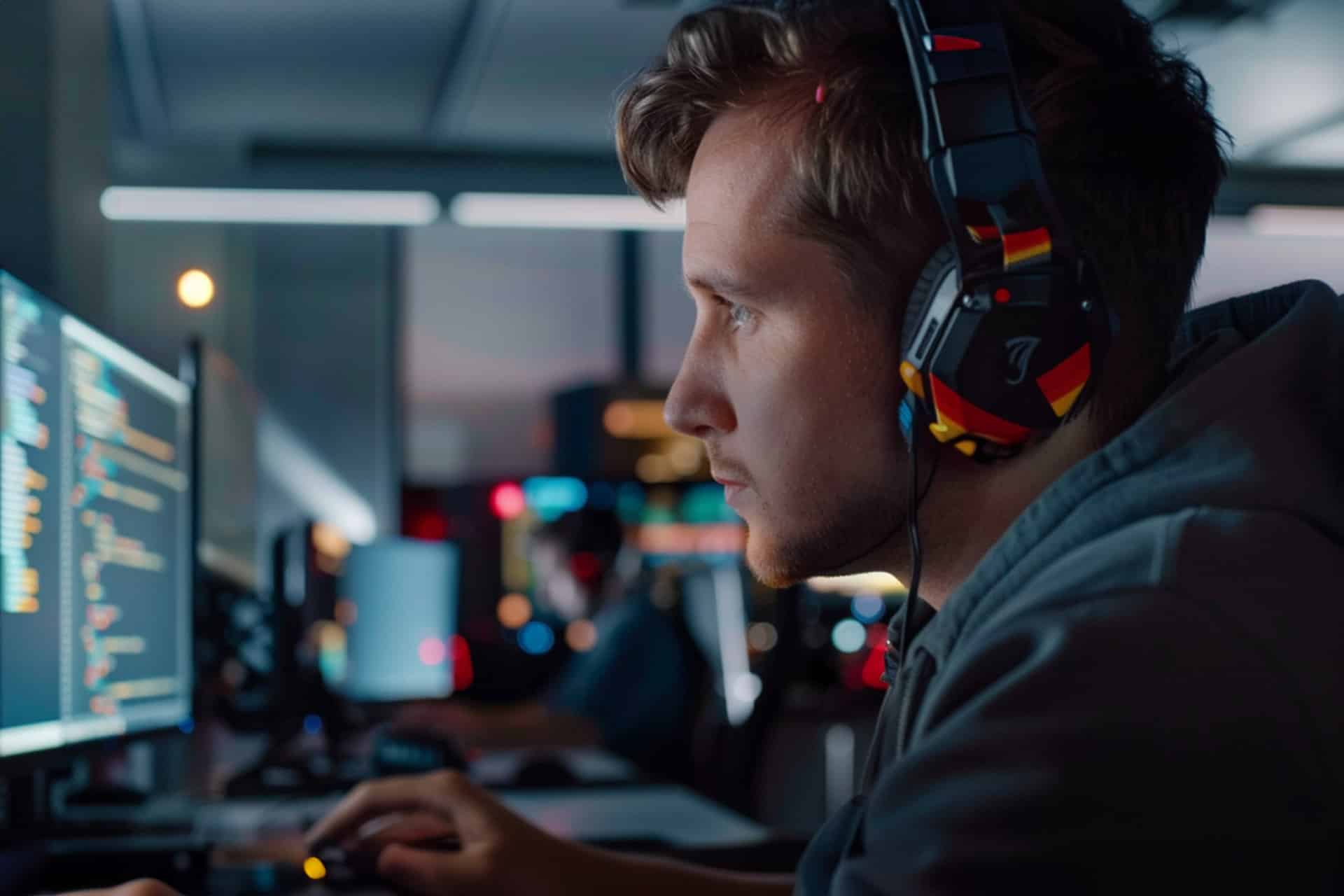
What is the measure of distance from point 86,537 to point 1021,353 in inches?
33.7

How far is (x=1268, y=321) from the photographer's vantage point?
31.1 inches

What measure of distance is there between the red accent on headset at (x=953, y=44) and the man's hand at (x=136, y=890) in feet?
2.07

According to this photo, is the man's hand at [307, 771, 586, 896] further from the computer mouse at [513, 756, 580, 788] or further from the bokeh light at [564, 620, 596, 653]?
the bokeh light at [564, 620, 596, 653]

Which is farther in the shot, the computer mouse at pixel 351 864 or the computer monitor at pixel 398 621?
the computer monitor at pixel 398 621

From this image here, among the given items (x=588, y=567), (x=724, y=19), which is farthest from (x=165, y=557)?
(x=588, y=567)

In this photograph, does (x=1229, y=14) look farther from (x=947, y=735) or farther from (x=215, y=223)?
(x=947, y=735)

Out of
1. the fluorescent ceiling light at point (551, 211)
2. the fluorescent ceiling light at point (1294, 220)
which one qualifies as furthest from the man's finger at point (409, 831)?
the fluorescent ceiling light at point (1294, 220)

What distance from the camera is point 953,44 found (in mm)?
751

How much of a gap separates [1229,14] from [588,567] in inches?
104

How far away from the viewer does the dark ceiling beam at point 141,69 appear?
14.4ft

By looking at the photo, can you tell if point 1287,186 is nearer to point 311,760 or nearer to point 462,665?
point 462,665

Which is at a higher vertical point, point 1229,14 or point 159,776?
point 1229,14

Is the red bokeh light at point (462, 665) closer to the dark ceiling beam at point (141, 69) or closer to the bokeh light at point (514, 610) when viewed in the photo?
the bokeh light at point (514, 610)

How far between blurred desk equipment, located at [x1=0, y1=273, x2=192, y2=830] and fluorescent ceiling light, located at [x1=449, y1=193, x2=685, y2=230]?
2.79m
